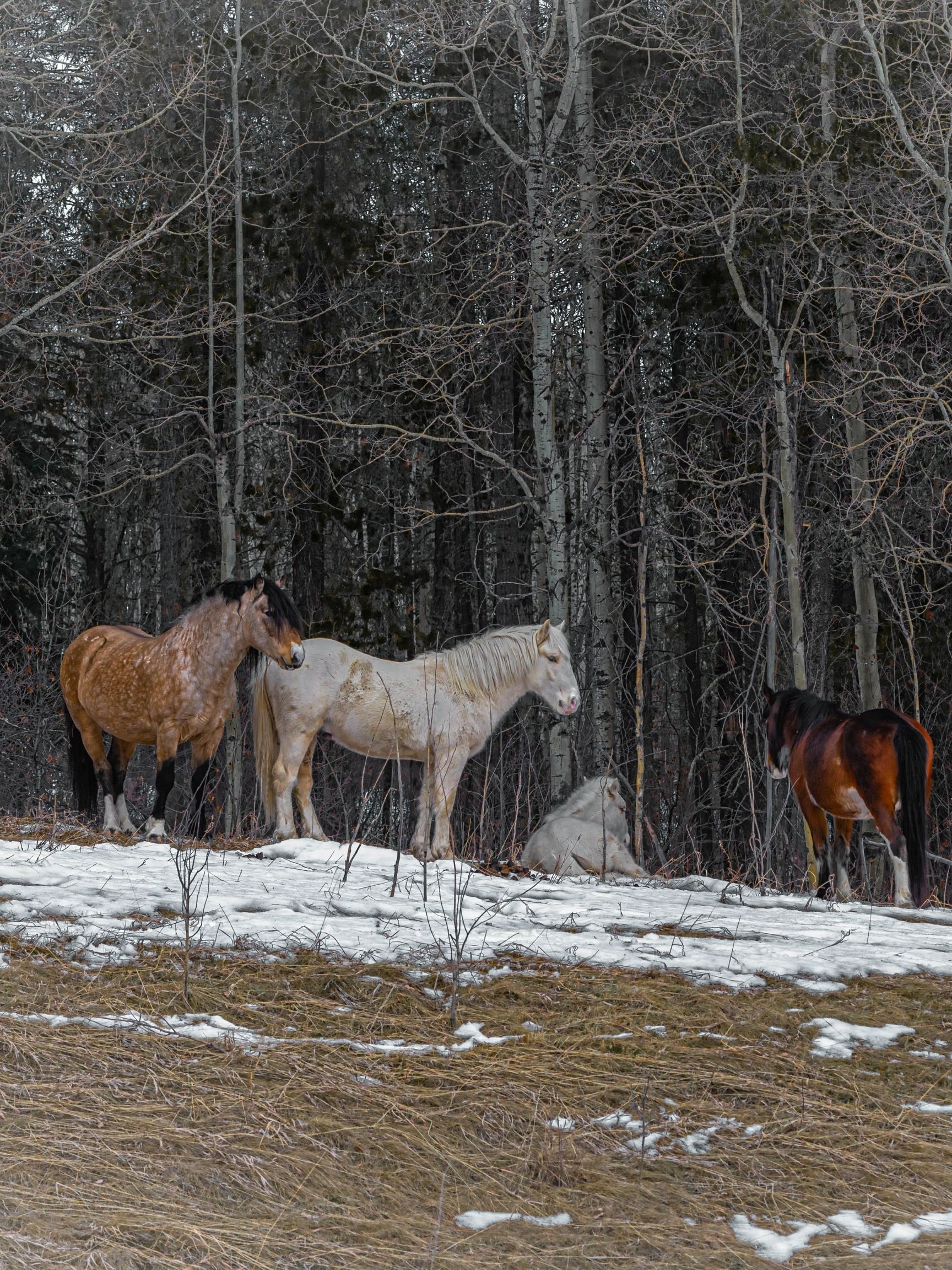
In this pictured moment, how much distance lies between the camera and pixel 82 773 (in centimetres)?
977

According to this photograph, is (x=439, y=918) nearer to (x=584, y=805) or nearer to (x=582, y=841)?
(x=582, y=841)

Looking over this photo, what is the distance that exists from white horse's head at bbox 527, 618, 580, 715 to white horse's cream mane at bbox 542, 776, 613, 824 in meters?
0.64

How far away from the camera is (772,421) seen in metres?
14.4

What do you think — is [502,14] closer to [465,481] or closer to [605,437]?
[605,437]

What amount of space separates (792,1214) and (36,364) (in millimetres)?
16565

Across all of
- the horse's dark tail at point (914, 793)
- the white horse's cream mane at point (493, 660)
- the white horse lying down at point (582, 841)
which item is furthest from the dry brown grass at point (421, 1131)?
the white horse's cream mane at point (493, 660)

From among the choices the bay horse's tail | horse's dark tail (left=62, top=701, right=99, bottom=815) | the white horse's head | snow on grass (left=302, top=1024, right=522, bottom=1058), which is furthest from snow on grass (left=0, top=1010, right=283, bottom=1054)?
the white horse's head

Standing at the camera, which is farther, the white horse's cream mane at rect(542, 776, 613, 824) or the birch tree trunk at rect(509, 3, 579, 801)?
the birch tree trunk at rect(509, 3, 579, 801)

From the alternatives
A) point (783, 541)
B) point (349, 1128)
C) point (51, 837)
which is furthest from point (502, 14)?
point (349, 1128)

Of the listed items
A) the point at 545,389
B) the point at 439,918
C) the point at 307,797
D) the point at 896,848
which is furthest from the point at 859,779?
the point at 545,389

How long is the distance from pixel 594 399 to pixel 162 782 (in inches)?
297

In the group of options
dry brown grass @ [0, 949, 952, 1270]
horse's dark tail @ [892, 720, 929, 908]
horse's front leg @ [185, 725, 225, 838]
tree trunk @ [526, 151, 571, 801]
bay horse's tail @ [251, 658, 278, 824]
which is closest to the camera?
dry brown grass @ [0, 949, 952, 1270]

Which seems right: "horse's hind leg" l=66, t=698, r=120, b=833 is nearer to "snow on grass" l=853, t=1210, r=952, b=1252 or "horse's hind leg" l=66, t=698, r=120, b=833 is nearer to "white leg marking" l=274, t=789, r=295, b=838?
"white leg marking" l=274, t=789, r=295, b=838

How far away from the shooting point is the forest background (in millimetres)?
13484
